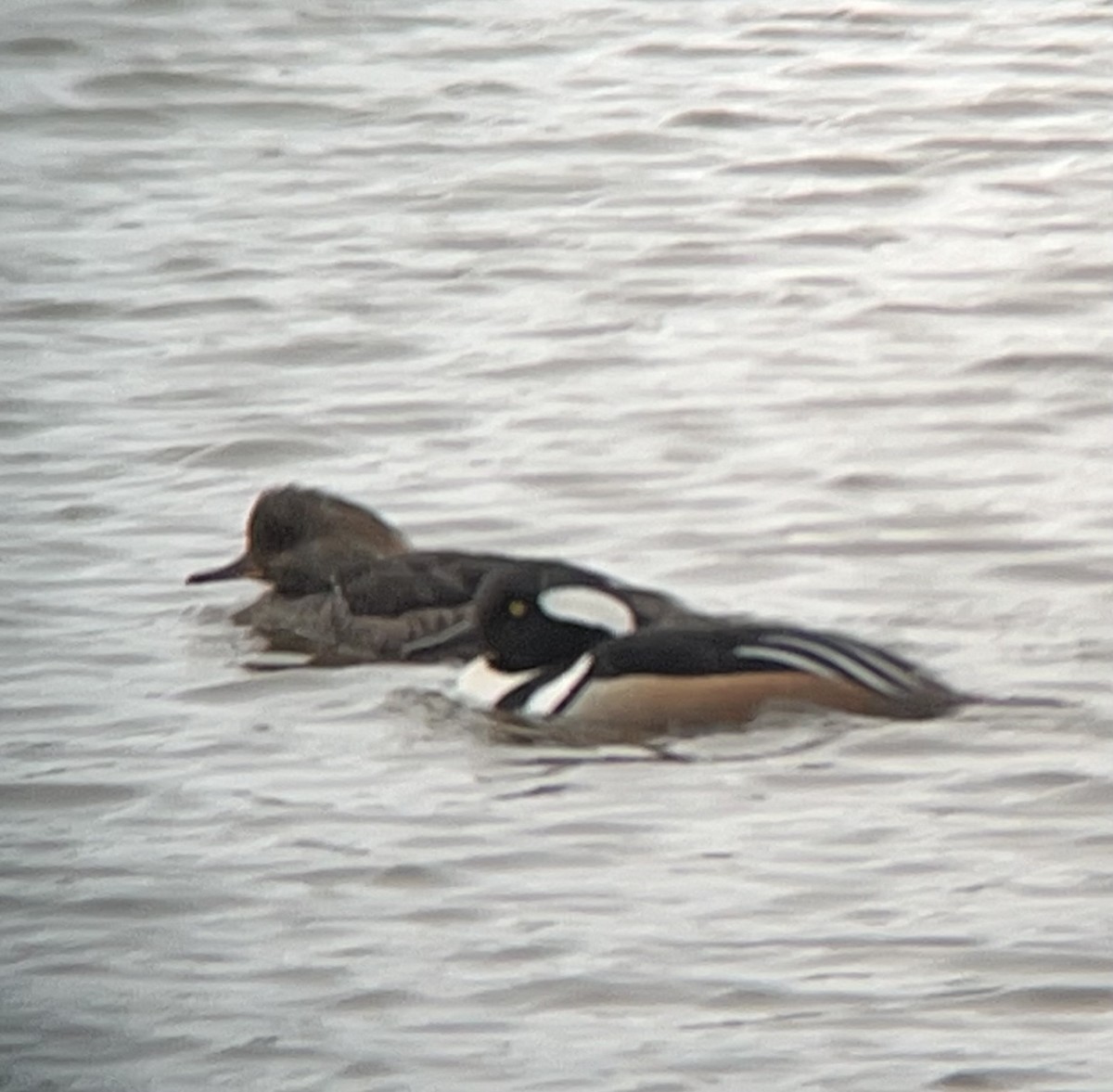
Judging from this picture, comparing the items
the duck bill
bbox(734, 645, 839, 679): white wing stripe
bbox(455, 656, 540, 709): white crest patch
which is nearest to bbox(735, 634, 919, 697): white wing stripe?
bbox(734, 645, 839, 679): white wing stripe

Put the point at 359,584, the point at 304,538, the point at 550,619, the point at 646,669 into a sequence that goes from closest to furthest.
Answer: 1. the point at 646,669
2. the point at 550,619
3. the point at 359,584
4. the point at 304,538

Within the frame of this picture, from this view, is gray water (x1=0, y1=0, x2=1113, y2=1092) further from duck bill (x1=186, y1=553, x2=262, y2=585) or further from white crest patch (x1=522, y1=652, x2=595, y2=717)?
white crest patch (x1=522, y1=652, x2=595, y2=717)

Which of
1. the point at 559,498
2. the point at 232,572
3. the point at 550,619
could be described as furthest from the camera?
the point at 559,498

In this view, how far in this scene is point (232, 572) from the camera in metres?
11.0

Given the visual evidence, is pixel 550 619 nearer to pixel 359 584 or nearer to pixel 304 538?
pixel 359 584

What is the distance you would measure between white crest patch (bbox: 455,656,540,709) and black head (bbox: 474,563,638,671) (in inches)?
0.8

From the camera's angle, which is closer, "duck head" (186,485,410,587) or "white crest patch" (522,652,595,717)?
"white crest patch" (522,652,595,717)

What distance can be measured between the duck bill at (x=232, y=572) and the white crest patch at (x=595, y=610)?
4.00 ft

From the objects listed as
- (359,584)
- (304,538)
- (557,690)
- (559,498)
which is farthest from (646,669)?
(559,498)

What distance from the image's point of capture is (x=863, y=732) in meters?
9.53

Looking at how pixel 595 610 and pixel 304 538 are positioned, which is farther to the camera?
pixel 304 538

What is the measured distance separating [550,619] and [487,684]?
0.73ft

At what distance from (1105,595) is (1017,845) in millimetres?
2054

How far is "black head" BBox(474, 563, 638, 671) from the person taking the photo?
398 inches
